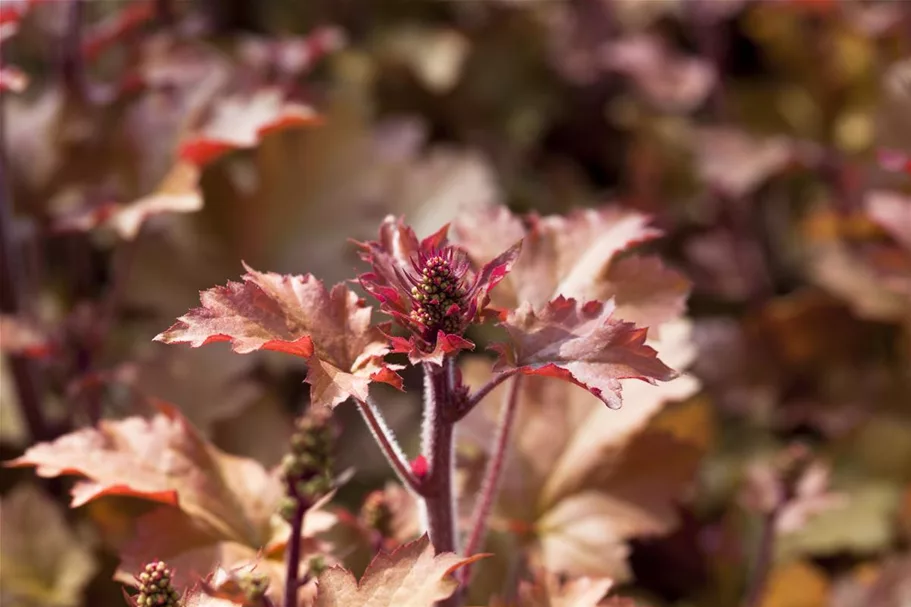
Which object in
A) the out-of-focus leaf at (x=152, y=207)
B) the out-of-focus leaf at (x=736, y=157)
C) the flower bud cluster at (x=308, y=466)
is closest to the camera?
the flower bud cluster at (x=308, y=466)

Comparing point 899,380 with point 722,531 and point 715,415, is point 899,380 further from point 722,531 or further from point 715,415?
point 722,531

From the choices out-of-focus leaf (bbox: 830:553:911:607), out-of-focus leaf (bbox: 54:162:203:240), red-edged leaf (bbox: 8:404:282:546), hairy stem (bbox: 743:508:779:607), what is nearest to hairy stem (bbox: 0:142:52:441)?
out-of-focus leaf (bbox: 54:162:203:240)

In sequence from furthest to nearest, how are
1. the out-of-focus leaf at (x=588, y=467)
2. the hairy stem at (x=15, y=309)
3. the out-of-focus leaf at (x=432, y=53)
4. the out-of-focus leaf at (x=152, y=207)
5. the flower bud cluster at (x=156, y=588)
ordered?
the out-of-focus leaf at (x=432, y=53) < the hairy stem at (x=15, y=309) < the out-of-focus leaf at (x=152, y=207) < the out-of-focus leaf at (x=588, y=467) < the flower bud cluster at (x=156, y=588)

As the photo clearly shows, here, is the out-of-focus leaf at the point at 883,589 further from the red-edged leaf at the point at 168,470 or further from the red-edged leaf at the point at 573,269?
the red-edged leaf at the point at 168,470

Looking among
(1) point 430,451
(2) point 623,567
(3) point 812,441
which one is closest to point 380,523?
(1) point 430,451

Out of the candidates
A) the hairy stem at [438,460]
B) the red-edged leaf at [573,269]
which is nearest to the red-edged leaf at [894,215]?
the red-edged leaf at [573,269]

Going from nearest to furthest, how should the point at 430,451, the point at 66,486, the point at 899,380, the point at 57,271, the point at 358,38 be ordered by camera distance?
the point at 430,451, the point at 66,486, the point at 899,380, the point at 57,271, the point at 358,38

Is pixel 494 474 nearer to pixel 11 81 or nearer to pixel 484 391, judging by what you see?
pixel 484 391

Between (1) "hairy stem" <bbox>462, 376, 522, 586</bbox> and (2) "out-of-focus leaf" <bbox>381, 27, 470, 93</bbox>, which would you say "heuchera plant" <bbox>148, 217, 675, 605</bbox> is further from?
(2) "out-of-focus leaf" <bbox>381, 27, 470, 93</bbox>
